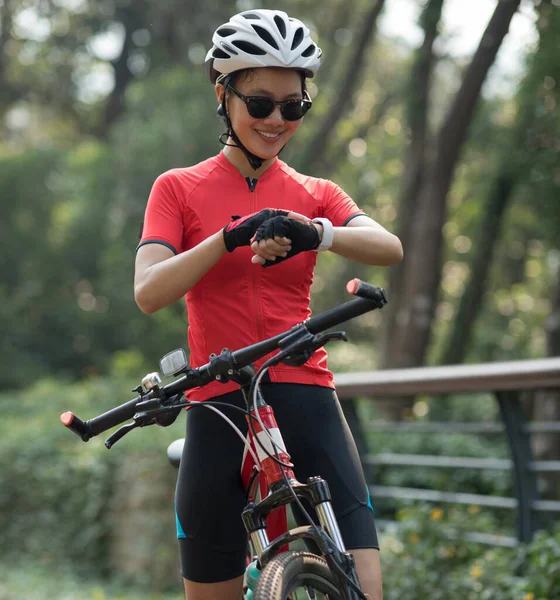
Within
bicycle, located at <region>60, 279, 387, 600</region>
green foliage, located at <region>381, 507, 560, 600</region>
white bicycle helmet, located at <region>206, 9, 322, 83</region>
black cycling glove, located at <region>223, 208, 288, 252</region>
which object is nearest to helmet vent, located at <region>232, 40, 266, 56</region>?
white bicycle helmet, located at <region>206, 9, 322, 83</region>

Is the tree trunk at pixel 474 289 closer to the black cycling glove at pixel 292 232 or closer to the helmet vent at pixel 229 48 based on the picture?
the helmet vent at pixel 229 48

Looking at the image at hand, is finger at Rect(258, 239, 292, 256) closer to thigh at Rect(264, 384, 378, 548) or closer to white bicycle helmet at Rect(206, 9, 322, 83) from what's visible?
thigh at Rect(264, 384, 378, 548)

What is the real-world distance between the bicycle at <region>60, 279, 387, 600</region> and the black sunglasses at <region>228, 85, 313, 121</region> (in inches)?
26.4

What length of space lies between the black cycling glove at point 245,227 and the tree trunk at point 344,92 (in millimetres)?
11009

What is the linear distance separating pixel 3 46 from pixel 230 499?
77.2 ft

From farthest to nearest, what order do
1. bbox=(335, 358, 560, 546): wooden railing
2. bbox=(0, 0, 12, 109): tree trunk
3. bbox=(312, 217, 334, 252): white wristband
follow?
bbox=(0, 0, 12, 109): tree trunk, bbox=(335, 358, 560, 546): wooden railing, bbox=(312, 217, 334, 252): white wristband

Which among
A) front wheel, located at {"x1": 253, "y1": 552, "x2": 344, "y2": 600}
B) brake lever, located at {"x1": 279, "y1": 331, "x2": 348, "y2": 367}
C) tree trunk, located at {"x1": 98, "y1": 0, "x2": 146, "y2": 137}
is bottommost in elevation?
front wheel, located at {"x1": 253, "y1": 552, "x2": 344, "y2": 600}

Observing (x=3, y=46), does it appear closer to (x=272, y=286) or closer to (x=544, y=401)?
(x=544, y=401)

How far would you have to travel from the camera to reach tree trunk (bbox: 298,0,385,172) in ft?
43.8

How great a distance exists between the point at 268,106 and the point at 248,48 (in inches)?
6.6

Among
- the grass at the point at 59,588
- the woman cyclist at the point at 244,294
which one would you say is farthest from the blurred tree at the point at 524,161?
the woman cyclist at the point at 244,294

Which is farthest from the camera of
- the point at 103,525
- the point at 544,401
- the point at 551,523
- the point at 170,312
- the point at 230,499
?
the point at 170,312

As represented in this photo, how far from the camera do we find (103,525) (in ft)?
28.7

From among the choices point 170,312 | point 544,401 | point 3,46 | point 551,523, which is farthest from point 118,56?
point 551,523
